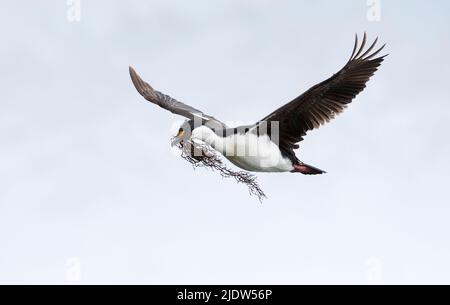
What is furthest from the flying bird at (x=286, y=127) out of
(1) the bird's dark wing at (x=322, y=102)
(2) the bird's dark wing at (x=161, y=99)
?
(2) the bird's dark wing at (x=161, y=99)

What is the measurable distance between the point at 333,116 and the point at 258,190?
1.87 m

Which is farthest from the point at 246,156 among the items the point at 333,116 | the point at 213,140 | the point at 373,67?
the point at 373,67

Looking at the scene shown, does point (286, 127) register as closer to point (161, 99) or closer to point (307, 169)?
point (307, 169)

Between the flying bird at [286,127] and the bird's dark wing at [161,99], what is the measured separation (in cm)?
93

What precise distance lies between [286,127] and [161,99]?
2.88 metres

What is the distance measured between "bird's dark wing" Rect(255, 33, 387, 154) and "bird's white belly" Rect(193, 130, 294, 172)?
0.69 ft

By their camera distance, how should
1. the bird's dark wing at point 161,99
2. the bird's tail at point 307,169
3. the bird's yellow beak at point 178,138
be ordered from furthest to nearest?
the bird's dark wing at point 161,99 < the bird's tail at point 307,169 < the bird's yellow beak at point 178,138

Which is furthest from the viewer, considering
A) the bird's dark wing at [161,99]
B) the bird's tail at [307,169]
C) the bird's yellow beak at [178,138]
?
the bird's dark wing at [161,99]

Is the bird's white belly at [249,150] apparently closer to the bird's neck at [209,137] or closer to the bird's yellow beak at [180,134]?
the bird's neck at [209,137]

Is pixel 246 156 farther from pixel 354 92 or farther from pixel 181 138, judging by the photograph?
pixel 354 92

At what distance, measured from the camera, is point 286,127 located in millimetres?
13164

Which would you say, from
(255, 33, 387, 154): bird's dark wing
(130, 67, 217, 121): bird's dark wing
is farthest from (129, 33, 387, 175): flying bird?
(130, 67, 217, 121): bird's dark wing

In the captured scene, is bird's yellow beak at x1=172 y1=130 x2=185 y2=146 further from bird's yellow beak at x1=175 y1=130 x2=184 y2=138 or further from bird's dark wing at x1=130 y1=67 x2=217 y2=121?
bird's dark wing at x1=130 y1=67 x2=217 y2=121

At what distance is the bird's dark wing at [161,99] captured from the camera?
14311mm
